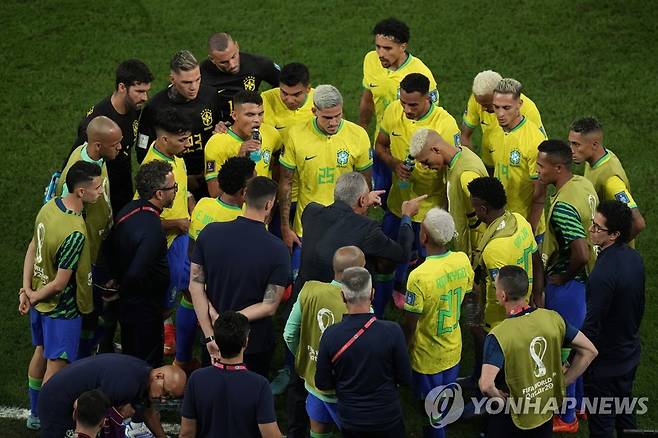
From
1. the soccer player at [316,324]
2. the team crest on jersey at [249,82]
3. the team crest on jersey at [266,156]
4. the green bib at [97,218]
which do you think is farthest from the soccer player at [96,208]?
the team crest on jersey at [249,82]

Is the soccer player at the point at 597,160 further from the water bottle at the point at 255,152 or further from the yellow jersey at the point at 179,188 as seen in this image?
the yellow jersey at the point at 179,188

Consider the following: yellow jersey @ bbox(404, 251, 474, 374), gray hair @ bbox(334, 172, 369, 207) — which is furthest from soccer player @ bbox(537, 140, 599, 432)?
gray hair @ bbox(334, 172, 369, 207)

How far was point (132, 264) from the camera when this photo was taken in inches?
282

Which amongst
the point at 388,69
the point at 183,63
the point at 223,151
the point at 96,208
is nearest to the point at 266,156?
the point at 223,151

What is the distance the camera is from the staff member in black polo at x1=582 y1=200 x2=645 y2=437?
677 cm

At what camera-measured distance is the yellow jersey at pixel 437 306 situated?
6793 mm

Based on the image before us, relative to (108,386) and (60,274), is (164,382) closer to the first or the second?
(108,386)

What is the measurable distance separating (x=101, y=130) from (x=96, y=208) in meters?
0.58

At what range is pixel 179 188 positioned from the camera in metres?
7.93

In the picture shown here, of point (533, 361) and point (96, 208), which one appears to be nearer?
point (533, 361)

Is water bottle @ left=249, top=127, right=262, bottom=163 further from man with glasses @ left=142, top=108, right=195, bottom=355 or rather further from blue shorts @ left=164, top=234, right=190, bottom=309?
blue shorts @ left=164, top=234, right=190, bottom=309

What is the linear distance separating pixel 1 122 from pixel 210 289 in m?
5.65

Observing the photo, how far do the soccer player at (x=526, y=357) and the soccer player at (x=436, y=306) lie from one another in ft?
1.99

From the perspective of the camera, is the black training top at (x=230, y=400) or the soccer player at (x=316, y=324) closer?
the black training top at (x=230, y=400)
